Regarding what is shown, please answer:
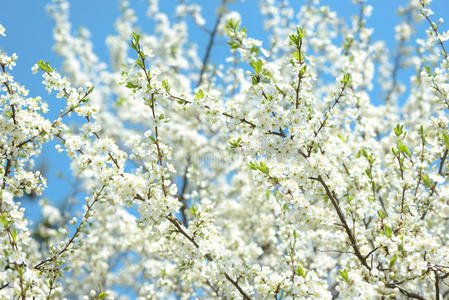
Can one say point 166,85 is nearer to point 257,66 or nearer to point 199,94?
point 199,94

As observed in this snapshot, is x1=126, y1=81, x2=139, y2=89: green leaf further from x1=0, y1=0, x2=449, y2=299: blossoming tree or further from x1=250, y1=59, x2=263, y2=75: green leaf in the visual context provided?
x1=250, y1=59, x2=263, y2=75: green leaf

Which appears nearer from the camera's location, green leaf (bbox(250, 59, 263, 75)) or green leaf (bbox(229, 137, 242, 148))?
green leaf (bbox(250, 59, 263, 75))

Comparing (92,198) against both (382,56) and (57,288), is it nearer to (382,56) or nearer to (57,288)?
(57,288)

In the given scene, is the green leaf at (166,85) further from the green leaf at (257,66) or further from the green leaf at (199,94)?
the green leaf at (257,66)

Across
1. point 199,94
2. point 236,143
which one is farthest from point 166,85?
point 236,143

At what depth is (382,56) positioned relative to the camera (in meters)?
11.6

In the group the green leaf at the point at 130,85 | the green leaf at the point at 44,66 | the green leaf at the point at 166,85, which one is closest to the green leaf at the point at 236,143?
the green leaf at the point at 166,85

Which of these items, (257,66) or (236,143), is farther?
(236,143)

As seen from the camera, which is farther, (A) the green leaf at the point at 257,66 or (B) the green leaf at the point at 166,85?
(B) the green leaf at the point at 166,85

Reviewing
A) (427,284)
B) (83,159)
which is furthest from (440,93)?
(83,159)

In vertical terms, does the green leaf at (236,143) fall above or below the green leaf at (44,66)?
below

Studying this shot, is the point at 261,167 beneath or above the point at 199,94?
beneath

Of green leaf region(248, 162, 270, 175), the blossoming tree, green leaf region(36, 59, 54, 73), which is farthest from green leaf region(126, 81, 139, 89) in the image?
green leaf region(248, 162, 270, 175)

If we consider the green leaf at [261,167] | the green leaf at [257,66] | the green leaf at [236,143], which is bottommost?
the green leaf at [261,167]
